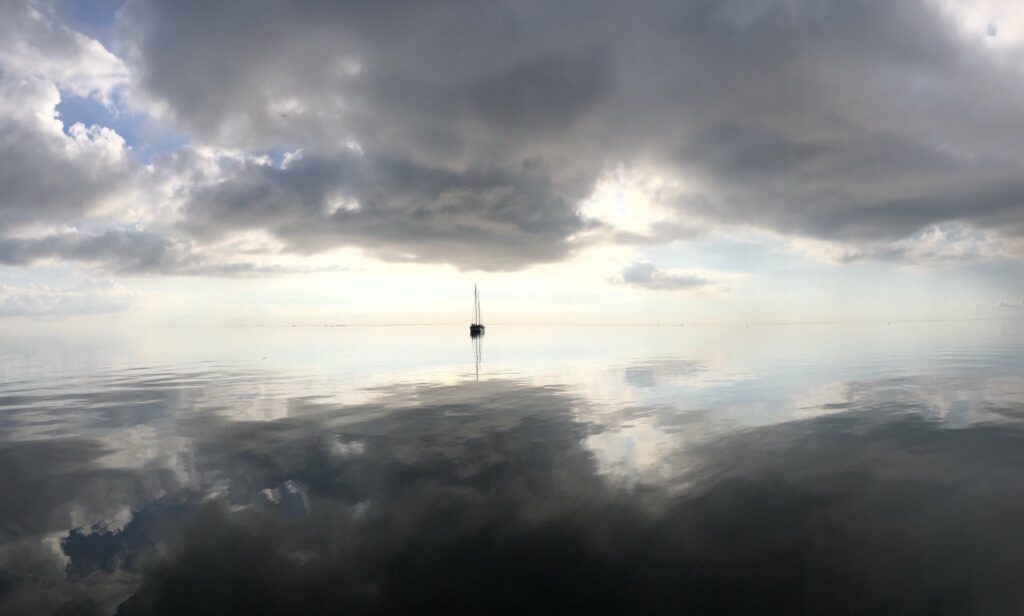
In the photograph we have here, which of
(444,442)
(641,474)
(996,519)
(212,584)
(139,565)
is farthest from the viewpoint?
(444,442)

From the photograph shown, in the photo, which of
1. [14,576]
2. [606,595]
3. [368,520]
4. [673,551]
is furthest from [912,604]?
[14,576]

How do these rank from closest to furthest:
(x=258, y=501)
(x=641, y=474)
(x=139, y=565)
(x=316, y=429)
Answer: (x=139, y=565)
(x=258, y=501)
(x=641, y=474)
(x=316, y=429)

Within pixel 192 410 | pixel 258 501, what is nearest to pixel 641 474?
pixel 258 501

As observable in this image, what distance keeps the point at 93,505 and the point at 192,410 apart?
15.4 m

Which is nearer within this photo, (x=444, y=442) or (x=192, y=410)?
(x=444, y=442)

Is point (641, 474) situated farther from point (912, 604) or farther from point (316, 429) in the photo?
point (316, 429)

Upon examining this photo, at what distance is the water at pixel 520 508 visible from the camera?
918cm

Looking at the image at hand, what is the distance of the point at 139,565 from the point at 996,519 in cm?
1905

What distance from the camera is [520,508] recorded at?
1291cm

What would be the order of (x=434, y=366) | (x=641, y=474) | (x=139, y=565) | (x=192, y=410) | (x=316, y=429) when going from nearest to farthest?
(x=139, y=565) → (x=641, y=474) → (x=316, y=429) → (x=192, y=410) → (x=434, y=366)

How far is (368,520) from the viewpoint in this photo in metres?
12.3

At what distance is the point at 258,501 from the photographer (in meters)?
13.6

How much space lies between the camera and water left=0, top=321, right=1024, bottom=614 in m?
9.18

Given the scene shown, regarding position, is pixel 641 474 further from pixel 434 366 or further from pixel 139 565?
pixel 434 366
